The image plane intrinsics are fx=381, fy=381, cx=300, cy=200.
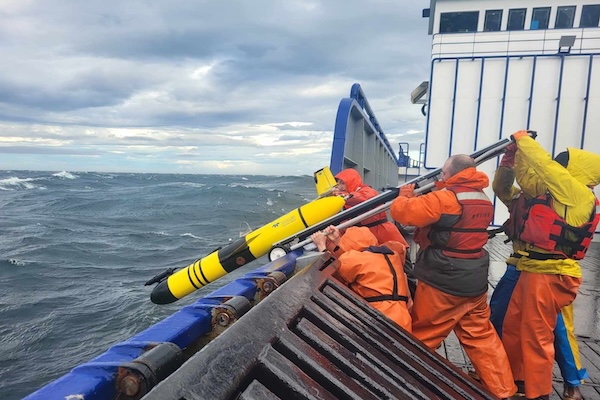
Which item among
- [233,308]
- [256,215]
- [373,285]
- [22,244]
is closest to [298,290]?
[233,308]

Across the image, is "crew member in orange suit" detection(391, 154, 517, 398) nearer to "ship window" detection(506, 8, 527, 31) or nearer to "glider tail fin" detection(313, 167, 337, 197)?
"glider tail fin" detection(313, 167, 337, 197)

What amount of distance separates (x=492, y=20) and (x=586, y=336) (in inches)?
286

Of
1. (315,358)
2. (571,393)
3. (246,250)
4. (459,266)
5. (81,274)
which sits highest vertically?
(459,266)

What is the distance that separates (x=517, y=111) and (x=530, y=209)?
574 cm

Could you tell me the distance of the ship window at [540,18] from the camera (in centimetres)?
845

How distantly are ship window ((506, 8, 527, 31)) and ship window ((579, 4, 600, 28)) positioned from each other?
119cm

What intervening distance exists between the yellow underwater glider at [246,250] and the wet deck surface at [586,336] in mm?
1773

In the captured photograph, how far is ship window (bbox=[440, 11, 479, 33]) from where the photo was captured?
853cm

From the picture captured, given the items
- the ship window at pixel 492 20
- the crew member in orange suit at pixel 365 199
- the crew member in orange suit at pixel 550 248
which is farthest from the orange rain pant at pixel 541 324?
the ship window at pixel 492 20

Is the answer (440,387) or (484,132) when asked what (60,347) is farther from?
(484,132)

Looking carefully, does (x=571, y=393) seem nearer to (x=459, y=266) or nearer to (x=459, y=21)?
(x=459, y=266)

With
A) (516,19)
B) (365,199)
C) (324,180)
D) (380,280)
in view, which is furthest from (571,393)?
(516,19)

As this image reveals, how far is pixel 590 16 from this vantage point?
27.0 feet

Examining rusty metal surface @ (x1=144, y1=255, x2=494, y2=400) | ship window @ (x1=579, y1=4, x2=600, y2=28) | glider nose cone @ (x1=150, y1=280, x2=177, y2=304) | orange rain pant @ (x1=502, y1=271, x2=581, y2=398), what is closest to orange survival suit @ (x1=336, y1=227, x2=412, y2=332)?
rusty metal surface @ (x1=144, y1=255, x2=494, y2=400)
